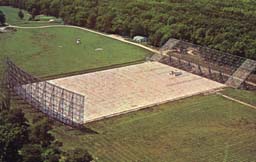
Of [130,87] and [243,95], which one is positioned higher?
[243,95]

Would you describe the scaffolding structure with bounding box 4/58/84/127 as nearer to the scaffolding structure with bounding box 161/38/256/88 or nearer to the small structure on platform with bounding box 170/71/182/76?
the small structure on platform with bounding box 170/71/182/76

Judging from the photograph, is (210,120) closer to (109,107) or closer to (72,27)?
(109,107)

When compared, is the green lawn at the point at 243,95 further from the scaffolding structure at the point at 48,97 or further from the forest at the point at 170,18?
the scaffolding structure at the point at 48,97

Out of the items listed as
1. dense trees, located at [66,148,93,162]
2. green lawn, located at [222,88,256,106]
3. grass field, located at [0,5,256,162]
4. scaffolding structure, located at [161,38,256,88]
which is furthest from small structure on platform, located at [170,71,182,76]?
dense trees, located at [66,148,93,162]

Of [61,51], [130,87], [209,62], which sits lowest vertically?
[61,51]

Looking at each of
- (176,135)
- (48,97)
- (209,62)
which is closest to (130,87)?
(48,97)

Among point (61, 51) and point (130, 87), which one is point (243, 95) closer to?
point (130, 87)
